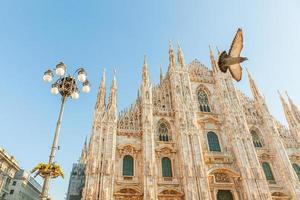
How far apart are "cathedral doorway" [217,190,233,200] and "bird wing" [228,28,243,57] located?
18.4 metres

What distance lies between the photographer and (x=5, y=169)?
103ft

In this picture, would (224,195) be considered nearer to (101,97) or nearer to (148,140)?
(148,140)

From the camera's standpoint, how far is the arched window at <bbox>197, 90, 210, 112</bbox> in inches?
1022

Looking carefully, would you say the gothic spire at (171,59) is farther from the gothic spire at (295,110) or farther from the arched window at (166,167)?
the gothic spire at (295,110)

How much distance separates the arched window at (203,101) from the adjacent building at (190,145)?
0.11 meters

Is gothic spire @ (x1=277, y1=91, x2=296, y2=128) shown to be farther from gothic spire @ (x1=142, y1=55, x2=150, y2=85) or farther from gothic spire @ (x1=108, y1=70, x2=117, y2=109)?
gothic spire @ (x1=108, y1=70, x2=117, y2=109)

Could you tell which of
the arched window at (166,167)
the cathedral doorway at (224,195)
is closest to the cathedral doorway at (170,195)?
the arched window at (166,167)

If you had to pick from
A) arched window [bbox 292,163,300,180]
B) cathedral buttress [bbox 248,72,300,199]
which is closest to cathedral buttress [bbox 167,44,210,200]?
cathedral buttress [bbox 248,72,300,199]

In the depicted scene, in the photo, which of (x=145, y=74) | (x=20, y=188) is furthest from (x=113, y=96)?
(x=20, y=188)

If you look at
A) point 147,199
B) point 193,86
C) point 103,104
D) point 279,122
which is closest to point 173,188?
point 147,199

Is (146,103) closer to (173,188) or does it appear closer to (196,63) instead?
(173,188)

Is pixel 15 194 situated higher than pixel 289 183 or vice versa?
pixel 15 194

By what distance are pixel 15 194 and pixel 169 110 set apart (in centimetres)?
3159

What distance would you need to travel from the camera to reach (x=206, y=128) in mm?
24391
